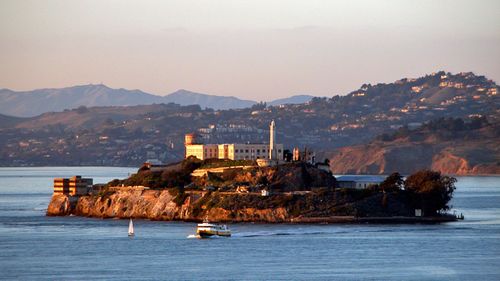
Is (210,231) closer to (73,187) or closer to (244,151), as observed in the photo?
(73,187)

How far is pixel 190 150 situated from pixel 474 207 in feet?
101

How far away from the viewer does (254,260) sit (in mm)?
91000

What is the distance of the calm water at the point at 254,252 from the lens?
83.9 metres

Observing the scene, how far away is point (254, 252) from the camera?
96250mm

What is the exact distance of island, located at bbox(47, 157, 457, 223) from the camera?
405 feet

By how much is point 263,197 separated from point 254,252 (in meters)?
28.1

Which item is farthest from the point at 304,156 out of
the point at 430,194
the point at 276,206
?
the point at 276,206

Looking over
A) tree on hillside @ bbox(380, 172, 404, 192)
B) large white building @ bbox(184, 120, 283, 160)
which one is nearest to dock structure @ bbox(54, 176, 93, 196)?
large white building @ bbox(184, 120, 283, 160)

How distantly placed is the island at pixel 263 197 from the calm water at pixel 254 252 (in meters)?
3.54

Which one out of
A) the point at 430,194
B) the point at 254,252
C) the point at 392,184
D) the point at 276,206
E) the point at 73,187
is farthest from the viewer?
the point at 73,187

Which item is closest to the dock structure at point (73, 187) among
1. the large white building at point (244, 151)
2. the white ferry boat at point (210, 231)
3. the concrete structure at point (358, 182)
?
the large white building at point (244, 151)

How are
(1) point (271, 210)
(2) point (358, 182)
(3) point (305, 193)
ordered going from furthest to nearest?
1. (2) point (358, 182)
2. (3) point (305, 193)
3. (1) point (271, 210)

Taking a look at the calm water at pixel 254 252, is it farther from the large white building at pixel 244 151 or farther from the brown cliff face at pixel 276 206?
the large white building at pixel 244 151

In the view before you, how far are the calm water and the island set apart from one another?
139 inches
